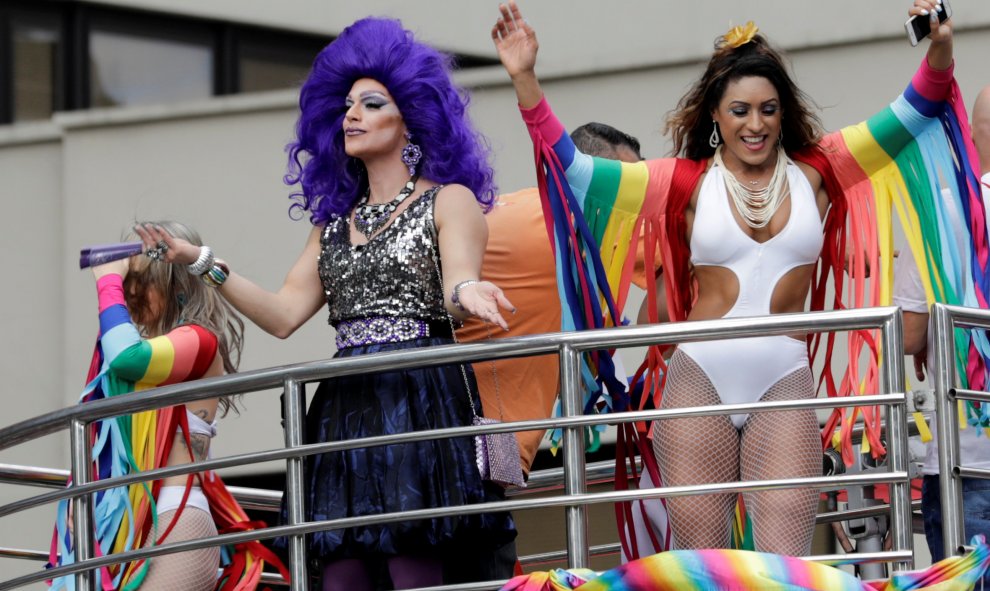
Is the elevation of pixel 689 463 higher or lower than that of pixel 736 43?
lower

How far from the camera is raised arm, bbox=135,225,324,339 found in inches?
185

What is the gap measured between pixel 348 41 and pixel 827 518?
78.8 inches

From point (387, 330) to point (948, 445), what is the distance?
1.41m

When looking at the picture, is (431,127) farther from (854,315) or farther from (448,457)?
(854,315)

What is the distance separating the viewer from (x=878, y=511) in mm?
5418

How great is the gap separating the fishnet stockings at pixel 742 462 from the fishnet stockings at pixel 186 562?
1.36 m

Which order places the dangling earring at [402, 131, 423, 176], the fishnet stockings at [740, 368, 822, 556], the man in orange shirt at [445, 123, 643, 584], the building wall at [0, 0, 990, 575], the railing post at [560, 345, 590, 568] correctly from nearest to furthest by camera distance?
the railing post at [560, 345, 590, 568], the fishnet stockings at [740, 368, 822, 556], the dangling earring at [402, 131, 423, 176], the man in orange shirt at [445, 123, 643, 584], the building wall at [0, 0, 990, 575]

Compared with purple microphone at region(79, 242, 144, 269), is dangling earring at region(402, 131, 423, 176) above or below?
above

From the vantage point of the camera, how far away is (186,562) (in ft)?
16.5

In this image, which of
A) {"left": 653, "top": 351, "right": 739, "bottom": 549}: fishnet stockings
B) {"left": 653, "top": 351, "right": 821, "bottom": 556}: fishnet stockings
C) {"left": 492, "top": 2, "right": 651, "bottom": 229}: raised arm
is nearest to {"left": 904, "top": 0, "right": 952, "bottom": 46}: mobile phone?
{"left": 492, "top": 2, "right": 651, "bottom": 229}: raised arm

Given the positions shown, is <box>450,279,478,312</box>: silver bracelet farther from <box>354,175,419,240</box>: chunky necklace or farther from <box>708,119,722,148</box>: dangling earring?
<box>708,119,722,148</box>: dangling earring

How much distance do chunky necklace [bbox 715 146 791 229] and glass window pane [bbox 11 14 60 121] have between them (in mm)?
6819

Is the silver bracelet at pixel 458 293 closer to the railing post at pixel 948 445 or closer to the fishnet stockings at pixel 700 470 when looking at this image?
the fishnet stockings at pixel 700 470

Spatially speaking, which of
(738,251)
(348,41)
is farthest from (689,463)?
(348,41)
